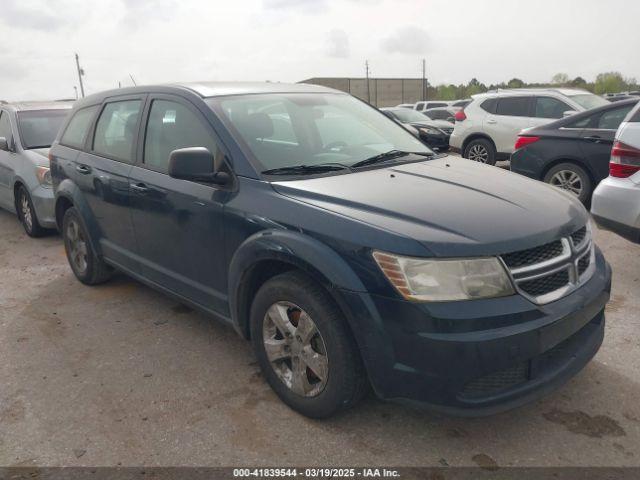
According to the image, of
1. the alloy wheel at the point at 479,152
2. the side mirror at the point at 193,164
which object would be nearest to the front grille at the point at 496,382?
the side mirror at the point at 193,164

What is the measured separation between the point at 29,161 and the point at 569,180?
687 centimetres

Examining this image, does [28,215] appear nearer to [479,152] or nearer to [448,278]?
[448,278]

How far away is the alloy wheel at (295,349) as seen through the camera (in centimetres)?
263

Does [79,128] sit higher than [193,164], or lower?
higher

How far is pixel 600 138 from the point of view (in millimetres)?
6719

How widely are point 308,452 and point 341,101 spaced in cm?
254

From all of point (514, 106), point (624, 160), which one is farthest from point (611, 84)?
point (624, 160)

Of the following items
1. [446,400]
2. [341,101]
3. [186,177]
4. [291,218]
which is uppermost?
[341,101]

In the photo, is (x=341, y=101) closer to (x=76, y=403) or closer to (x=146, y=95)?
(x=146, y=95)

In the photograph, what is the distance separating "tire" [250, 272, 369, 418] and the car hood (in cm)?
43

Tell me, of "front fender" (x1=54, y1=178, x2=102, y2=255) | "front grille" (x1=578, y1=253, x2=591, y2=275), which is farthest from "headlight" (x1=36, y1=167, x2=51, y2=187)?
"front grille" (x1=578, y1=253, x2=591, y2=275)

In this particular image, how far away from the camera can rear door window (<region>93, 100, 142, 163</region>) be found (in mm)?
3936

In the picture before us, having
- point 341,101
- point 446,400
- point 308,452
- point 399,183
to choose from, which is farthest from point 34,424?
point 341,101

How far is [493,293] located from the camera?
2.26 m
